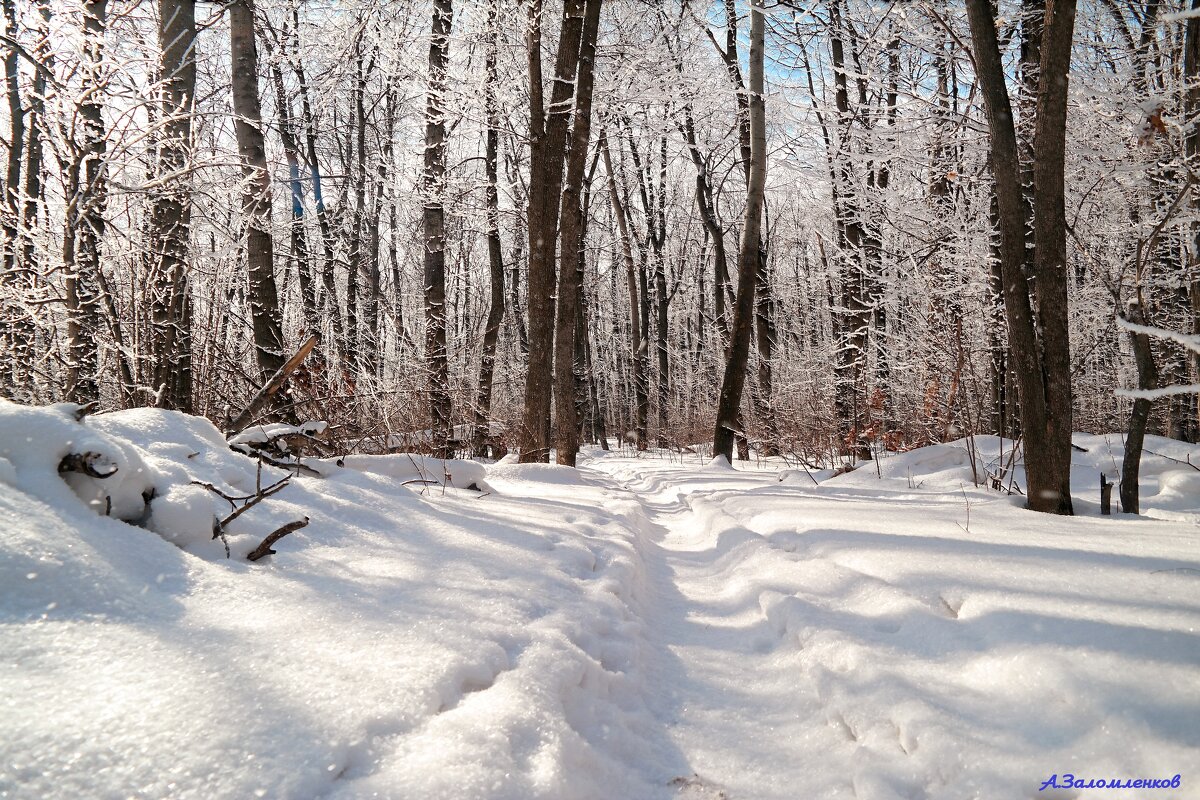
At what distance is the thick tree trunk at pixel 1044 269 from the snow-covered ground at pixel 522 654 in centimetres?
65

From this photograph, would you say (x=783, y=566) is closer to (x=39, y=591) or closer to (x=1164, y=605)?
(x=1164, y=605)

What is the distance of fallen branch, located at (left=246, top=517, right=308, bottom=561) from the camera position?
6.09 feet

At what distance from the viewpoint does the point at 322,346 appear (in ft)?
20.1

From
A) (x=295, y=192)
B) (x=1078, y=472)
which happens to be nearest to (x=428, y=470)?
(x=1078, y=472)

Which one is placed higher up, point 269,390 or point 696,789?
point 269,390

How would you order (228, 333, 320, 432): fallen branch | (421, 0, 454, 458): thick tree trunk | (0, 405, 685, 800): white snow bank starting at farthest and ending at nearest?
(421, 0, 454, 458): thick tree trunk
(228, 333, 320, 432): fallen branch
(0, 405, 685, 800): white snow bank

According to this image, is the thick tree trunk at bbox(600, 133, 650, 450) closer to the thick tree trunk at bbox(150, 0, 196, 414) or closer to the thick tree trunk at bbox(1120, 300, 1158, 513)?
the thick tree trunk at bbox(150, 0, 196, 414)

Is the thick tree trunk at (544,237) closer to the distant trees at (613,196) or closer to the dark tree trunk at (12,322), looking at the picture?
the distant trees at (613,196)

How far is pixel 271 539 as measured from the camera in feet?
6.16

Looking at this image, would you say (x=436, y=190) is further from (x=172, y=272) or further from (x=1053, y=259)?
(x=1053, y=259)

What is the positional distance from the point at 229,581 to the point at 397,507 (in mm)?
1268

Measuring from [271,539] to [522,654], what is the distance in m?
0.86

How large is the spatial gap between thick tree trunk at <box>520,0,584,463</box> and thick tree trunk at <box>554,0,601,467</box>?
108 millimetres

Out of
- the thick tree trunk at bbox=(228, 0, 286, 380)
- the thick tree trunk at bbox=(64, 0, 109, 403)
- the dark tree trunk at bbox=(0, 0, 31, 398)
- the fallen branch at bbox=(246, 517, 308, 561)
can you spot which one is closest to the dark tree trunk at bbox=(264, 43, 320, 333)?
the thick tree trunk at bbox=(228, 0, 286, 380)
